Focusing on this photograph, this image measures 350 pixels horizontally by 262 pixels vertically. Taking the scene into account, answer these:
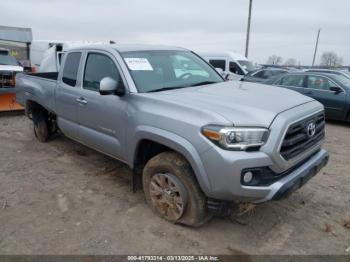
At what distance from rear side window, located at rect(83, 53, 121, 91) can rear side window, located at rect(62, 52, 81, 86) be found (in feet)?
0.99

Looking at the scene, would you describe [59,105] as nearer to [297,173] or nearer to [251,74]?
[297,173]

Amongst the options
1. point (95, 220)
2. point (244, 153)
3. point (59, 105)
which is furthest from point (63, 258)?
point (59, 105)

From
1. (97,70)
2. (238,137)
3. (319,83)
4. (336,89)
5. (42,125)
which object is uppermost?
(97,70)

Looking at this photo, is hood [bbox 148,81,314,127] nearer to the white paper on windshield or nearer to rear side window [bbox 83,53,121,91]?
the white paper on windshield

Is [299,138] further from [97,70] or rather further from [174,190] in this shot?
[97,70]

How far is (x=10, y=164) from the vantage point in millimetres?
5387

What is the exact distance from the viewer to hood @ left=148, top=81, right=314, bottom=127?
2867 millimetres

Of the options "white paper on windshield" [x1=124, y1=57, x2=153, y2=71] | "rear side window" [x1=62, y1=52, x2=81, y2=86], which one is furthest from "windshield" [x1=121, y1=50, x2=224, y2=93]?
"rear side window" [x1=62, y1=52, x2=81, y2=86]

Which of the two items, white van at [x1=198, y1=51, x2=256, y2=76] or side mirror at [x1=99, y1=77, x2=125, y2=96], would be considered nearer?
side mirror at [x1=99, y1=77, x2=125, y2=96]

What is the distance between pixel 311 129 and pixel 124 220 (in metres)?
2.22

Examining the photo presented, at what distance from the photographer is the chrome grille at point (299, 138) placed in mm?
2949

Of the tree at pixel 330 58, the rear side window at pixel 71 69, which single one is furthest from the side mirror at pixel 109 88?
the tree at pixel 330 58

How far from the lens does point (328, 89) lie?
9.35m

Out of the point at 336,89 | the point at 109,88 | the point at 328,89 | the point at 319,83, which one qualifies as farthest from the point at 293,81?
the point at 109,88
